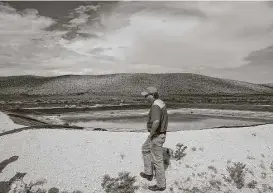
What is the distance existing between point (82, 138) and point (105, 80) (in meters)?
119

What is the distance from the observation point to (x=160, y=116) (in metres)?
6.89

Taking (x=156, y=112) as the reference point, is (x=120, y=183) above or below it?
below

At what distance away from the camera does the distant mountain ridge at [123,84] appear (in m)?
115

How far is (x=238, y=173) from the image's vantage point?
8.28 m

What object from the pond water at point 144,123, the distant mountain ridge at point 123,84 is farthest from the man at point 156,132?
the distant mountain ridge at point 123,84

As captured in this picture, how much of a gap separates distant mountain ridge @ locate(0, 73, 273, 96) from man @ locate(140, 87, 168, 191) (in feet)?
334

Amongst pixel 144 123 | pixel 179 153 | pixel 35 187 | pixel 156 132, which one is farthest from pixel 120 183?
pixel 144 123

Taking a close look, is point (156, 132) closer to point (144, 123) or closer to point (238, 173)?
point (238, 173)

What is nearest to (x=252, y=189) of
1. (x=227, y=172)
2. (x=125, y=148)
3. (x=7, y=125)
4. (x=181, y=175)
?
(x=227, y=172)

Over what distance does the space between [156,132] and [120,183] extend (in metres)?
1.69

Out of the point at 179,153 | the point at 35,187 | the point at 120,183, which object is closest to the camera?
the point at 35,187

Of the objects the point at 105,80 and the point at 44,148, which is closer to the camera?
the point at 44,148

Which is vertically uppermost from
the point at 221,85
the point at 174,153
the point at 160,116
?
the point at 221,85

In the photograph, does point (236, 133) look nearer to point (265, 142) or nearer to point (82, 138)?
point (265, 142)
